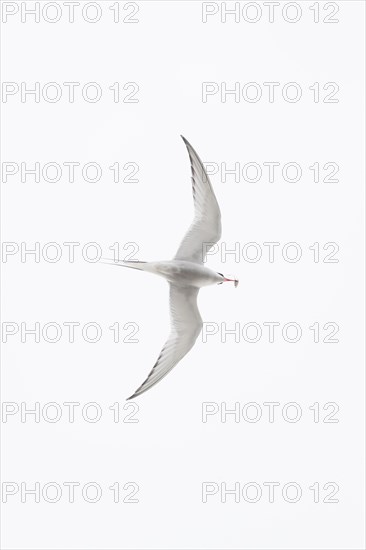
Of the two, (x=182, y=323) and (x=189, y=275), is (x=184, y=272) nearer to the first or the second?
(x=189, y=275)

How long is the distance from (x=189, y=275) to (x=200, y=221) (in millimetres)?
517

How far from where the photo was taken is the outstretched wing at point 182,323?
305 inches

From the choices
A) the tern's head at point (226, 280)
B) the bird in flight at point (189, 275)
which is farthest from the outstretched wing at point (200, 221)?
the tern's head at point (226, 280)

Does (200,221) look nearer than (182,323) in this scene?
Yes

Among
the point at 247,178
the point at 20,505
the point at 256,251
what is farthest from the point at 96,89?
the point at 20,505

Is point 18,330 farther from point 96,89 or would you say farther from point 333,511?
point 333,511

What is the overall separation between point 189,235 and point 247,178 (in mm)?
5354

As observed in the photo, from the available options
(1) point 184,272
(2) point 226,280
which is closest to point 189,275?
(1) point 184,272

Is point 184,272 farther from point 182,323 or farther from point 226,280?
point 182,323

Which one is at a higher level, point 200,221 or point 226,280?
point 200,221

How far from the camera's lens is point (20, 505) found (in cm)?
2328

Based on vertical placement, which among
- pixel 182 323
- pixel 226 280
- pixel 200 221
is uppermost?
pixel 200 221

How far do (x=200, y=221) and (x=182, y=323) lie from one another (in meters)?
1.02

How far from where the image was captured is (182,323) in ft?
25.9
